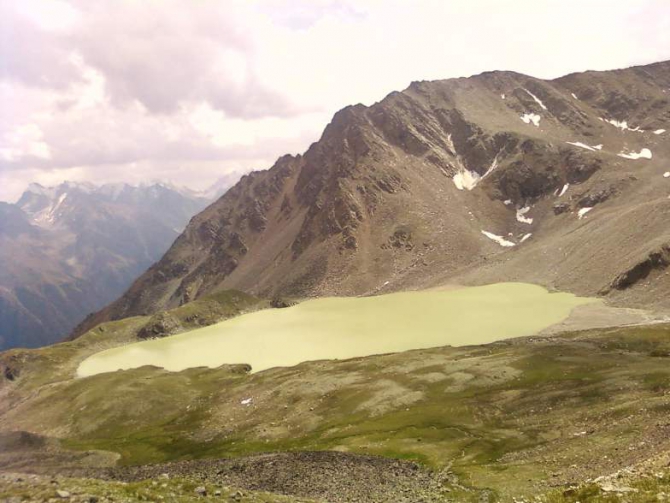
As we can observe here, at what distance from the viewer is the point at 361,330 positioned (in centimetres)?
13688

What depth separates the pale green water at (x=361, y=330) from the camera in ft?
390

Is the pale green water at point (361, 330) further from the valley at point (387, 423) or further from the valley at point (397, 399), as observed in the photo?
the valley at point (387, 423)

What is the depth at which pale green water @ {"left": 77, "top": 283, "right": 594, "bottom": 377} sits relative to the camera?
11875 cm

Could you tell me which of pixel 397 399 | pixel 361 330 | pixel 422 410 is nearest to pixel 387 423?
pixel 422 410

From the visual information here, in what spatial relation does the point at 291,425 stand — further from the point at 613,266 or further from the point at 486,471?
the point at 613,266

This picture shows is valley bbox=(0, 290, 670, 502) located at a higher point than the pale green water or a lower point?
higher

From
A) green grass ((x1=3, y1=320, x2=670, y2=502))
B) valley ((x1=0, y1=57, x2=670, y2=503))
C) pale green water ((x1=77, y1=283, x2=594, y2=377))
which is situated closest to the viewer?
valley ((x1=0, y1=57, x2=670, y2=503))

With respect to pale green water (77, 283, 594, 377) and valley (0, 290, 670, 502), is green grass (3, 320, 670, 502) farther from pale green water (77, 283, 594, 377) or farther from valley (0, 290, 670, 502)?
pale green water (77, 283, 594, 377)

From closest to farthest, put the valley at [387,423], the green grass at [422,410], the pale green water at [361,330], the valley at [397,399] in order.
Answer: the valley at [397,399]
the valley at [387,423]
the green grass at [422,410]
the pale green water at [361,330]

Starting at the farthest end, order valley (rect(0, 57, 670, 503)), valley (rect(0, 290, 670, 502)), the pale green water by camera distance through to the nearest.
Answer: the pale green water → valley (rect(0, 290, 670, 502)) → valley (rect(0, 57, 670, 503))

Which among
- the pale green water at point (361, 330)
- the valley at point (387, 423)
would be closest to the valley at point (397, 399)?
the valley at point (387, 423)

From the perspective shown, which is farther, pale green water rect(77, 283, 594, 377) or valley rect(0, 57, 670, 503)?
pale green water rect(77, 283, 594, 377)

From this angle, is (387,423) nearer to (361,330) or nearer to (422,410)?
(422,410)

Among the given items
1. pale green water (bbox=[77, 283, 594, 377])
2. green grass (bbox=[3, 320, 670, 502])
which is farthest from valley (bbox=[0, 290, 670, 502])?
pale green water (bbox=[77, 283, 594, 377])
